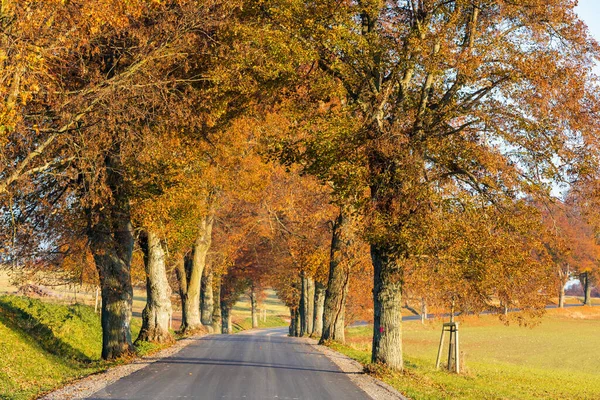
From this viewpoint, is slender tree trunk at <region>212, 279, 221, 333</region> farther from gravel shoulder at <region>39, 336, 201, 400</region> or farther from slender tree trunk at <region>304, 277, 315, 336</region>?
gravel shoulder at <region>39, 336, 201, 400</region>

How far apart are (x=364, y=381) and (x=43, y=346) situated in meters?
11.9

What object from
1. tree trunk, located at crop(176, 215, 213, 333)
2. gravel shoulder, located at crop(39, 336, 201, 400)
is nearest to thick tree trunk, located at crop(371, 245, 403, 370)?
gravel shoulder, located at crop(39, 336, 201, 400)

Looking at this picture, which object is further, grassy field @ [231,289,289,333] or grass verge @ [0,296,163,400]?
grassy field @ [231,289,289,333]

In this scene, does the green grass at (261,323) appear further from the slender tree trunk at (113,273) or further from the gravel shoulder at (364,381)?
the slender tree trunk at (113,273)

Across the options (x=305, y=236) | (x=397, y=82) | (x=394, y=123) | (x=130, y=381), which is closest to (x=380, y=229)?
(x=394, y=123)

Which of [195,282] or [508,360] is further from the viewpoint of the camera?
[508,360]

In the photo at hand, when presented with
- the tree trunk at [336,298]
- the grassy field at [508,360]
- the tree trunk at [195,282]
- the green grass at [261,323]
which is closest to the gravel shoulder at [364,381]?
the grassy field at [508,360]

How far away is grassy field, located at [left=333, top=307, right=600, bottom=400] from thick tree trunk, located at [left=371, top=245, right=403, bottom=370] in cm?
71

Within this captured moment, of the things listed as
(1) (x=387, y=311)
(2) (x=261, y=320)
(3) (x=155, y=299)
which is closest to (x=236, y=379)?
(1) (x=387, y=311)

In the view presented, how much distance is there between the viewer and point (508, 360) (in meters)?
47.2

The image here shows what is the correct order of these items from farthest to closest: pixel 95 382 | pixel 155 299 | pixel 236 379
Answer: pixel 155 299 → pixel 236 379 → pixel 95 382

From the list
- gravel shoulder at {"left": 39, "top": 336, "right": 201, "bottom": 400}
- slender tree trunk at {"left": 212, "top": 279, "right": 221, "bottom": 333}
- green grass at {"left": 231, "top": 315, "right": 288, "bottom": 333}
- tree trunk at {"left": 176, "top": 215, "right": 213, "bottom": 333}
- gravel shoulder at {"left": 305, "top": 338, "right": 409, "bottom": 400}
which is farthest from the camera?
green grass at {"left": 231, "top": 315, "right": 288, "bottom": 333}

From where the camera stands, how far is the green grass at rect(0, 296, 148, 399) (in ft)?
52.6

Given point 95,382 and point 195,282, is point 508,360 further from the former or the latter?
point 95,382
